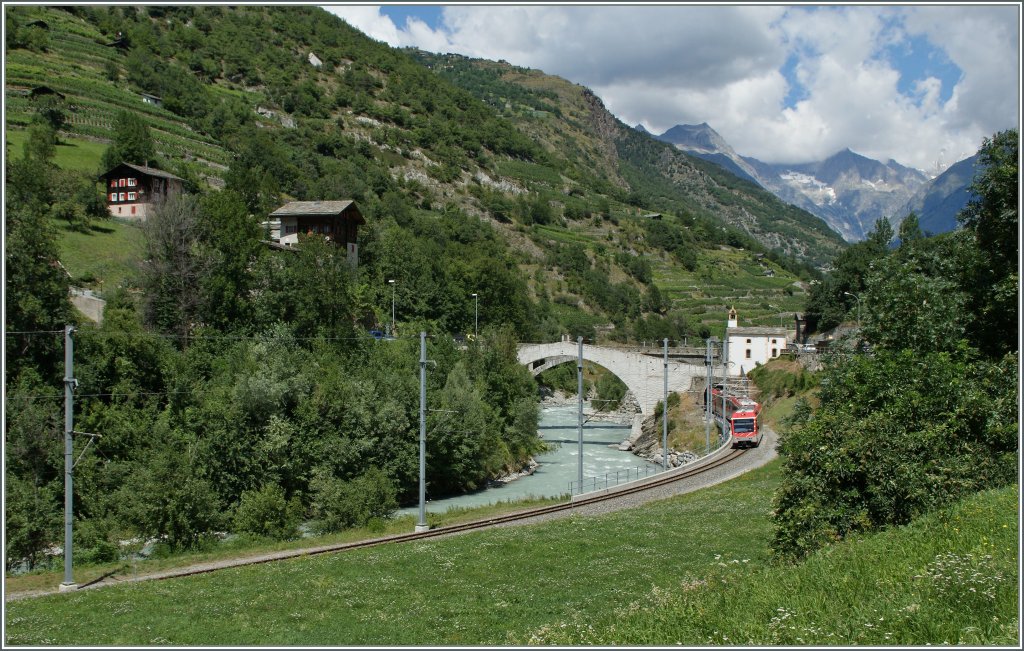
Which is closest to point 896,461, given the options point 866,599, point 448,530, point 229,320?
point 866,599

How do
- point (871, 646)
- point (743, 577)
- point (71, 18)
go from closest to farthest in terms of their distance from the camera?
1. point (871, 646)
2. point (743, 577)
3. point (71, 18)

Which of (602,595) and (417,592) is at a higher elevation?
(602,595)

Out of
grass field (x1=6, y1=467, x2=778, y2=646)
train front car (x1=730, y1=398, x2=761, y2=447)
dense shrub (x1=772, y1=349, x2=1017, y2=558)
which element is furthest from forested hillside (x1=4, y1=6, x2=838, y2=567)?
dense shrub (x1=772, y1=349, x2=1017, y2=558)

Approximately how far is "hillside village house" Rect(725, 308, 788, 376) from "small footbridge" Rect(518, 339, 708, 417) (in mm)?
9856

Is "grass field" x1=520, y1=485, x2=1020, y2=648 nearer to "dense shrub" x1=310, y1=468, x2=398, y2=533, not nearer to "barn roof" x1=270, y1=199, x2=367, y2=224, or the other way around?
"dense shrub" x1=310, y1=468, x2=398, y2=533

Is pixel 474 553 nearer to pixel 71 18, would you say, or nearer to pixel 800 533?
pixel 800 533

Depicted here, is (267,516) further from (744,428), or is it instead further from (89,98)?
(89,98)

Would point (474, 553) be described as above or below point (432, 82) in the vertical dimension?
below

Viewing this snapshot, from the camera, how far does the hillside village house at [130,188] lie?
2045 inches

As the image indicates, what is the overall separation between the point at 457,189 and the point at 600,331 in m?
50.2

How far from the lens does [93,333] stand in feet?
112

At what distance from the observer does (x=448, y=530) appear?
2106 cm

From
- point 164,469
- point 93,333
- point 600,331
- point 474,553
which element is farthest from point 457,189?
point 474,553

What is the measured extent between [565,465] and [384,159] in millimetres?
86669
